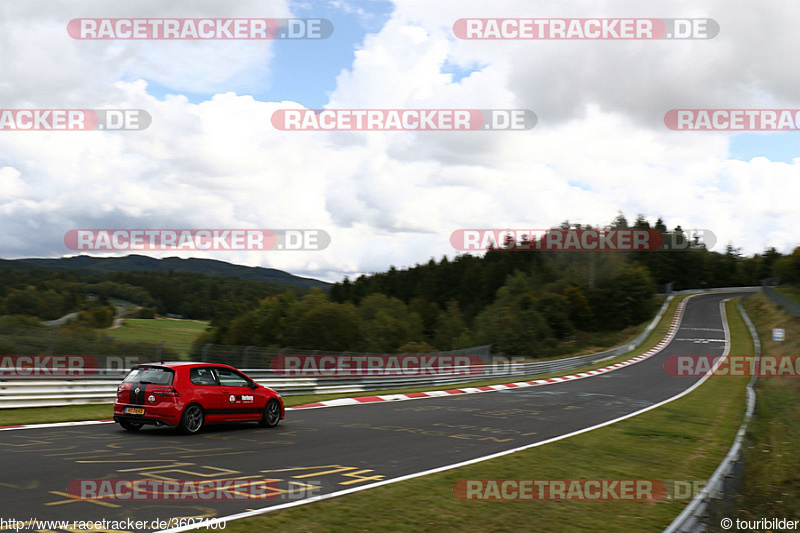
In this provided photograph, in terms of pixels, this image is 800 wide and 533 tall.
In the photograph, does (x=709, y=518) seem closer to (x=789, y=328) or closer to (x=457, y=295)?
(x=789, y=328)

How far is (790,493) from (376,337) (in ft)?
221

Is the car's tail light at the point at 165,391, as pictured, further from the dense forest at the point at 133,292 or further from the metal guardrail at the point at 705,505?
the dense forest at the point at 133,292

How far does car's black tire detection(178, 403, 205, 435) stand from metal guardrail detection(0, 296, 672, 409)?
5370mm

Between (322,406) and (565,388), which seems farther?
(565,388)

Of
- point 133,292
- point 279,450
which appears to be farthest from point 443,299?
point 279,450

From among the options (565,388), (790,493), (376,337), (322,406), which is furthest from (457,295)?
(790,493)

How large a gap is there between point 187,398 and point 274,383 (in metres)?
8.78

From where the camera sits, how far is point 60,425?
12.1 m

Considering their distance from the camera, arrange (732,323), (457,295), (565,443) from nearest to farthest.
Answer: (565,443) → (732,323) → (457,295)

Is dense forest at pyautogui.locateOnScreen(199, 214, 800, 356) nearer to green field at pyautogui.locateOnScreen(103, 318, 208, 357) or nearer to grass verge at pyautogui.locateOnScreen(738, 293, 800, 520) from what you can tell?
green field at pyautogui.locateOnScreen(103, 318, 208, 357)

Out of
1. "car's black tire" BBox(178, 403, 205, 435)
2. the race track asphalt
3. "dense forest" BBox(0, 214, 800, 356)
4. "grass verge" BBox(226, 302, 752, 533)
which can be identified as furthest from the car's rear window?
"dense forest" BBox(0, 214, 800, 356)

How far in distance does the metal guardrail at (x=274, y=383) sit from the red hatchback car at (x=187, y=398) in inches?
167

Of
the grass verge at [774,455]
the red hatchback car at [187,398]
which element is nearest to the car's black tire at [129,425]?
the red hatchback car at [187,398]

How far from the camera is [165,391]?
11.3m
